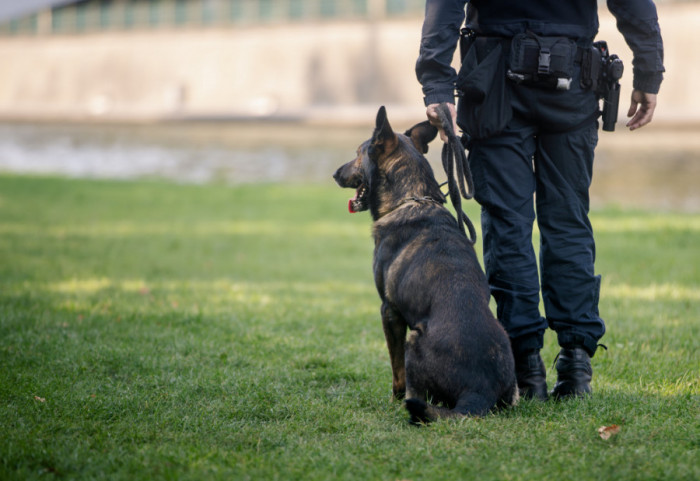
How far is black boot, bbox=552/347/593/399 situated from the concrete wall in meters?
32.0

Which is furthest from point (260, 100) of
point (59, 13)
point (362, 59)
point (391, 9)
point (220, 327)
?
point (220, 327)

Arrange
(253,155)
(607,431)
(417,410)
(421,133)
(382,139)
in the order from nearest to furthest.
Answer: (607,431), (417,410), (382,139), (421,133), (253,155)

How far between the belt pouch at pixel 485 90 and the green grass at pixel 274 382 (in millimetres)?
1317

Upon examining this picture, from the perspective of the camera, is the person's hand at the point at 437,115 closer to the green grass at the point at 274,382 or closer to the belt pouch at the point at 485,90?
the belt pouch at the point at 485,90

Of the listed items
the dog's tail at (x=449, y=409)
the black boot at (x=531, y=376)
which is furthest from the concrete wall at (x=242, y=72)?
the dog's tail at (x=449, y=409)

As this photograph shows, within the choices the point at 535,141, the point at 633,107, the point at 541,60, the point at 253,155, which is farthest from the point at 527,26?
the point at 253,155

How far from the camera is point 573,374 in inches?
141

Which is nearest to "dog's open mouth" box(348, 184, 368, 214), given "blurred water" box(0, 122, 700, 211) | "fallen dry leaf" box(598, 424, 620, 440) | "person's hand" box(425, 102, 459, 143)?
"person's hand" box(425, 102, 459, 143)

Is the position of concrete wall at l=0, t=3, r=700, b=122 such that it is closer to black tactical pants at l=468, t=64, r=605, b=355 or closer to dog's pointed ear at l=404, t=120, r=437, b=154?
dog's pointed ear at l=404, t=120, r=437, b=154

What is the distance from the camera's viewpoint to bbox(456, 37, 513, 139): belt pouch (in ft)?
11.4

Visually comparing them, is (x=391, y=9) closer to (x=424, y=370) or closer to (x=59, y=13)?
(x=59, y=13)

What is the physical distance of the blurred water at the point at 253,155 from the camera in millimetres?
20094

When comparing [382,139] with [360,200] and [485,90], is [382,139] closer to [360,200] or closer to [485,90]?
[360,200]

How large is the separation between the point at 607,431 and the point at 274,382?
1.68 meters
